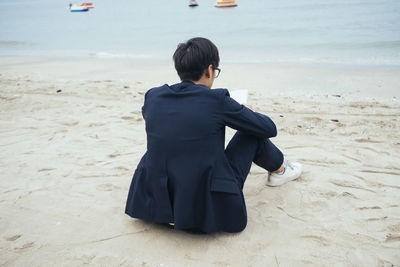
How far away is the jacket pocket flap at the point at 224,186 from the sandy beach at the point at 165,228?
1.23 feet

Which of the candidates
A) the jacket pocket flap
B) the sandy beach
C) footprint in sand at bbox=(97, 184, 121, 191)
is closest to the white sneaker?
the sandy beach

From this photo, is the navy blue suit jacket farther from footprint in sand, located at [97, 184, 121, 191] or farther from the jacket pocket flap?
footprint in sand, located at [97, 184, 121, 191]

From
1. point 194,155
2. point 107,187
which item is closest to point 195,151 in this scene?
point 194,155

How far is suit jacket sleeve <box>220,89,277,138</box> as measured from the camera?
6.33 ft

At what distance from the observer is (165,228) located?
7.64 ft

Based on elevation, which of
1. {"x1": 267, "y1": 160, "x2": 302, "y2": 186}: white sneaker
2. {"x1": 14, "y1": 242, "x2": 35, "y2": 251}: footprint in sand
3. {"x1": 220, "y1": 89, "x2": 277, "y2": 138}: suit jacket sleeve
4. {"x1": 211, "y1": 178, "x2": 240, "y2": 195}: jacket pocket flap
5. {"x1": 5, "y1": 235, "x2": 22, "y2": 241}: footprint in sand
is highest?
{"x1": 220, "y1": 89, "x2": 277, "y2": 138}: suit jacket sleeve

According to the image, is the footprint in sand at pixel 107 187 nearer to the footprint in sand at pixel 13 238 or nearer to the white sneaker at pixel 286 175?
the footprint in sand at pixel 13 238

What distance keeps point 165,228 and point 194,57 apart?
1178 mm

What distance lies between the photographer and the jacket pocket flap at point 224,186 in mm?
2016

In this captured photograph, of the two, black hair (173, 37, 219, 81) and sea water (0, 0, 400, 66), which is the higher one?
black hair (173, 37, 219, 81)

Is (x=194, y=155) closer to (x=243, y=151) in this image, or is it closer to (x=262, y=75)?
(x=243, y=151)

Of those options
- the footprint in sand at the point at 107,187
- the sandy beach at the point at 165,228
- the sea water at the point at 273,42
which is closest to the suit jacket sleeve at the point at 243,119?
the sandy beach at the point at 165,228

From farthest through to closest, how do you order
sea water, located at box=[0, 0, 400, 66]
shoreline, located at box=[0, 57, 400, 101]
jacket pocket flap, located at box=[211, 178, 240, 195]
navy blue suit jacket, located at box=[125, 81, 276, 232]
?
sea water, located at box=[0, 0, 400, 66], shoreline, located at box=[0, 57, 400, 101], jacket pocket flap, located at box=[211, 178, 240, 195], navy blue suit jacket, located at box=[125, 81, 276, 232]

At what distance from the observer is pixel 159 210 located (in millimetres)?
2176
